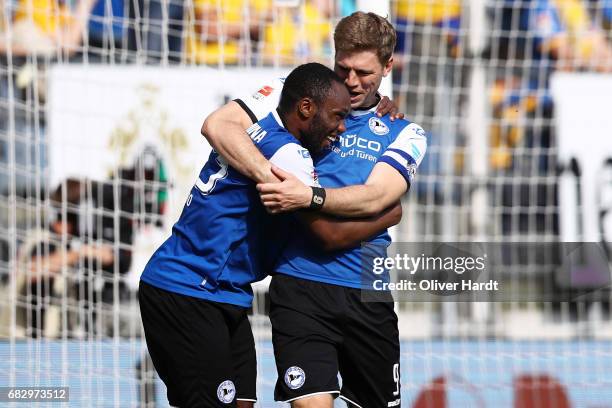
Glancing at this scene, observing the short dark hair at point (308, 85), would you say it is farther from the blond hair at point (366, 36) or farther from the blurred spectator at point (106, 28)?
the blurred spectator at point (106, 28)

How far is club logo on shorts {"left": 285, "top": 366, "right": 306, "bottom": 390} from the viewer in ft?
12.3

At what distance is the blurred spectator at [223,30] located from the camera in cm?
703

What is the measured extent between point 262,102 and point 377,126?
1.75ft

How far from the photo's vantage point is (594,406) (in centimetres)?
685

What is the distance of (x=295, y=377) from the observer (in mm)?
3773

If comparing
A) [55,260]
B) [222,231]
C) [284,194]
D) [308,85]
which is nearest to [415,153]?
[308,85]

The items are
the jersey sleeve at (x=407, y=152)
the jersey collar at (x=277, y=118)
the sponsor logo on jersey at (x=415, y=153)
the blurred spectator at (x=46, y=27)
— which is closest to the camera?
the jersey collar at (x=277, y=118)

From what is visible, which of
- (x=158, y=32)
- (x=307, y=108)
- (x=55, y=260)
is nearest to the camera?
(x=307, y=108)

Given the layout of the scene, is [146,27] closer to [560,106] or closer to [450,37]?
[450,37]

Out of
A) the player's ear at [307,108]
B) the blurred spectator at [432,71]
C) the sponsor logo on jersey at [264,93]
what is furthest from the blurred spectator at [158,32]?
the player's ear at [307,108]

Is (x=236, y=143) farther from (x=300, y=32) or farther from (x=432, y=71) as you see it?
(x=432, y=71)

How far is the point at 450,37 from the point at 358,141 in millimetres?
4509

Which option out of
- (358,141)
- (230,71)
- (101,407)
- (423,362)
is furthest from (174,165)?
(358,141)

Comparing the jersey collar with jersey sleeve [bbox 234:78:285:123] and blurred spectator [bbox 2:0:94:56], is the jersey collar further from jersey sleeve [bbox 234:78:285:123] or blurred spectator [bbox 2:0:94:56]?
blurred spectator [bbox 2:0:94:56]
